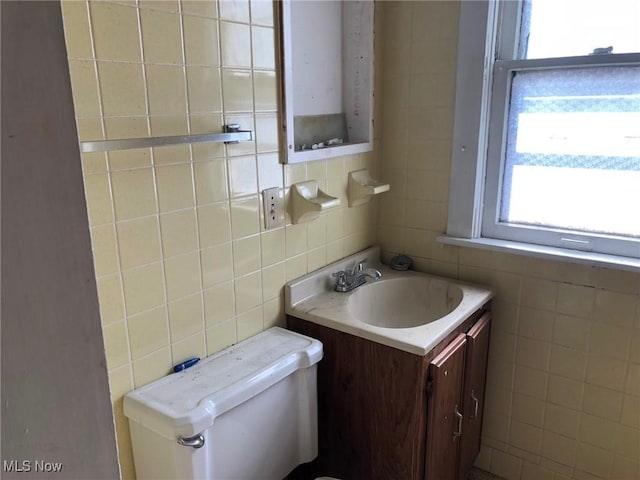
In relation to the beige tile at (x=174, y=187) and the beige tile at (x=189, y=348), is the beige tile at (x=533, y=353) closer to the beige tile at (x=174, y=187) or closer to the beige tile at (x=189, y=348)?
the beige tile at (x=189, y=348)

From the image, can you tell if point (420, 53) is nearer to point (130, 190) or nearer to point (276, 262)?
point (276, 262)

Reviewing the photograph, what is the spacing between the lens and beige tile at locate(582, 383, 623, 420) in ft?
5.50

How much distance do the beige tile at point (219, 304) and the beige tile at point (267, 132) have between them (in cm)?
41

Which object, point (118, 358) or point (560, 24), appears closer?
point (118, 358)

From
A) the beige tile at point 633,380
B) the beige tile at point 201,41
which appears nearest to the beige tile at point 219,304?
the beige tile at point 201,41

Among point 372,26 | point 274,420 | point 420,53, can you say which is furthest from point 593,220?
point 274,420

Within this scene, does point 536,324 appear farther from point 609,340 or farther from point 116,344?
point 116,344

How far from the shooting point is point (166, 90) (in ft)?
3.89

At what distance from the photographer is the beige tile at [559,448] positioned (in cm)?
179

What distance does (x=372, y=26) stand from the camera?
1815mm

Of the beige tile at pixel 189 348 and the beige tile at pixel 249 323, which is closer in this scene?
the beige tile at pixel 189 348

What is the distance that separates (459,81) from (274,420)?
1268 mm

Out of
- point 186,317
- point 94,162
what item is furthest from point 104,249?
point 186,317

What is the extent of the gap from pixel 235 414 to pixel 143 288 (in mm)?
394
